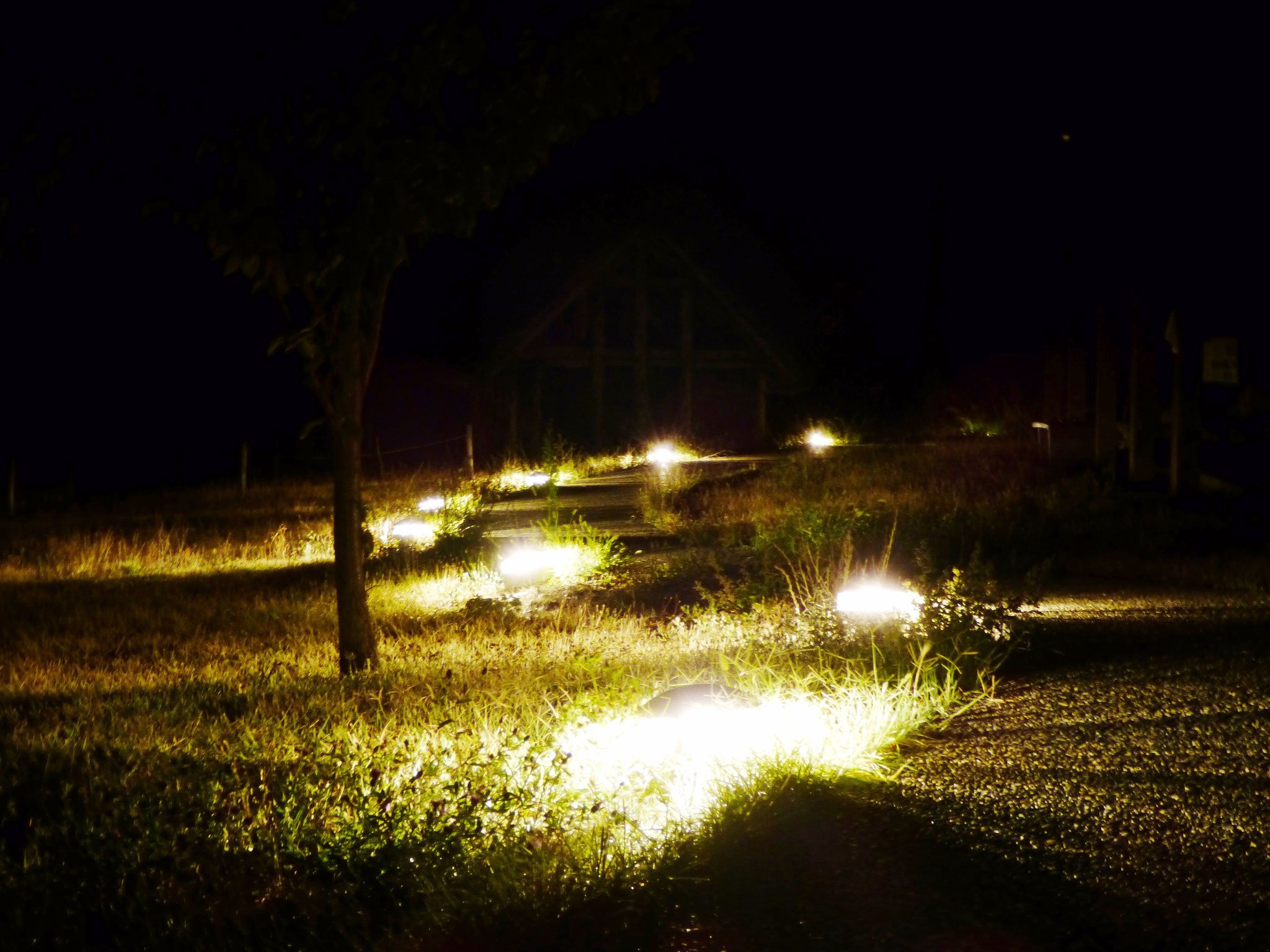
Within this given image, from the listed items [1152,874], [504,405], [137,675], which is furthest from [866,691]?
[504,405]

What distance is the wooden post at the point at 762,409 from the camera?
27.9 metres

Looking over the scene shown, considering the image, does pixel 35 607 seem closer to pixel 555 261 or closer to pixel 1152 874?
pixel 1152 874

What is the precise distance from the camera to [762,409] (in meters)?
27.9

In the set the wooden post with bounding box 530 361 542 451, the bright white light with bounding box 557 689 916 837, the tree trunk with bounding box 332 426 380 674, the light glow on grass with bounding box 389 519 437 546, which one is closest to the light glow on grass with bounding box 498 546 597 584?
the light glow on grass with bounding box 389 519 437 546

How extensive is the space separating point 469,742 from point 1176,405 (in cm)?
927

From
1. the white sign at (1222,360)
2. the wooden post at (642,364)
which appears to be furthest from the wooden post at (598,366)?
the white sign at (1222,360)

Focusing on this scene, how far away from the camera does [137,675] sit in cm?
796

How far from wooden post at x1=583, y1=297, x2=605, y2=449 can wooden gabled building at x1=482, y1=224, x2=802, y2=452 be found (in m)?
0.03

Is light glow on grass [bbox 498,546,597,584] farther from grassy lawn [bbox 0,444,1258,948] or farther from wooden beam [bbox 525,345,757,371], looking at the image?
wooden beam [bbox 525,345,757,371]

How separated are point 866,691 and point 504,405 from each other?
21727 mm

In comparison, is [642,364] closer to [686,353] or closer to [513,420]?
[686,353]

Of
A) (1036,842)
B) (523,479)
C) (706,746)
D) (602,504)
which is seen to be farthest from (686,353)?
(1036,842)

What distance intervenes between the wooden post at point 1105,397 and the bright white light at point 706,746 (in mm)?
9341

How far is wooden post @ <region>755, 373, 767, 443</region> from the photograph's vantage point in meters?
27.9
